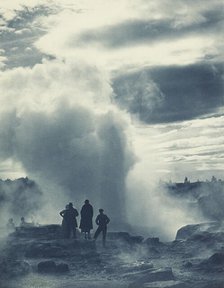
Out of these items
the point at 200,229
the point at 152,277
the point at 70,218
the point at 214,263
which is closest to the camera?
the point at 152,277

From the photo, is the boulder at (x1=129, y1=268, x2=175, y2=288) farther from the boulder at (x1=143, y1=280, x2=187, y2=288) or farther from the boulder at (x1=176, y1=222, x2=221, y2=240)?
the boulder at (x1=176, y1=222, x2=221, y2=240)

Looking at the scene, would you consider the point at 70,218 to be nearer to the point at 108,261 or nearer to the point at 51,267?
the point at 108,261

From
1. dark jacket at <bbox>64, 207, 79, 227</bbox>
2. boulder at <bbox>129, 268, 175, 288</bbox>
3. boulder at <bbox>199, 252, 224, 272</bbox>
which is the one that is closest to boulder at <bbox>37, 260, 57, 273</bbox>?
boulder at <bbox>129, 268, 175, 288</bbox>

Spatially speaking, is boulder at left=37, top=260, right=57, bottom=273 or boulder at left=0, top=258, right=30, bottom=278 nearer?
boulder at left=0, top=258, right=30, bottom=278

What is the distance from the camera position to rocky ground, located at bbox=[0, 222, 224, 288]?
46.0ft

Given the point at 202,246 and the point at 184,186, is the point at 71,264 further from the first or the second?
the point at 184,186

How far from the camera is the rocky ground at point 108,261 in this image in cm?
1403

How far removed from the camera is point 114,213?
8400cm

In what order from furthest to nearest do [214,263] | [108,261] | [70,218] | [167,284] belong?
[70,218] → [108,261] → [214,263] → [167,284]

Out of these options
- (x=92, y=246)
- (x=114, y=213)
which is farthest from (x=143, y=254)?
(x=114, y=213)

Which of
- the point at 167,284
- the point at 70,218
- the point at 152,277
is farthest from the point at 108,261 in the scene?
the point at 167,284

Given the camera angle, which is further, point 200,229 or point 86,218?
point 200,229

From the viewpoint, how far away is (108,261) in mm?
17391

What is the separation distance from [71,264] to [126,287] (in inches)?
Answer: 173
